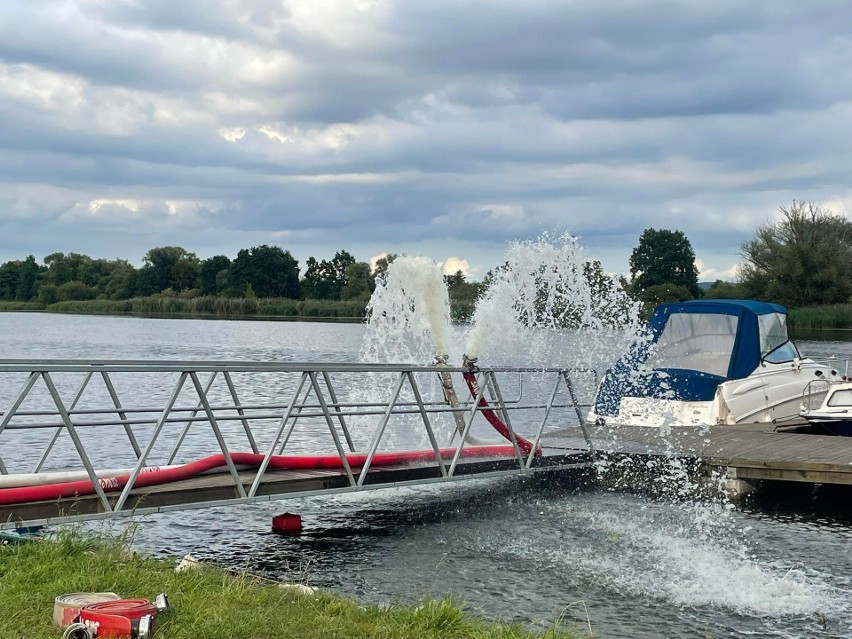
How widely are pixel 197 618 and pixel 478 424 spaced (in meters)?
18.4

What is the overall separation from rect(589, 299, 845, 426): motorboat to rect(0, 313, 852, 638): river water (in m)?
1.92

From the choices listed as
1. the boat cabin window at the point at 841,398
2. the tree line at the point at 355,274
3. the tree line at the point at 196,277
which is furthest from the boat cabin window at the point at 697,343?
the tree line at the point at 196,277

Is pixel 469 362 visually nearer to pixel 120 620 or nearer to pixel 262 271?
pixel 120 620

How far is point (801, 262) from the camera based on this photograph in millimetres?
72312

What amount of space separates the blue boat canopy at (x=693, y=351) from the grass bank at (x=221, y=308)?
59601 millimetres

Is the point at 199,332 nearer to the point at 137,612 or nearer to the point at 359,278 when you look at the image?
the point at 359,278

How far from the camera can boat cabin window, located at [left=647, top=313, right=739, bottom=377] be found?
17.1 meters

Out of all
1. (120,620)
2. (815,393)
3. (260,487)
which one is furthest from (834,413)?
(120,620)

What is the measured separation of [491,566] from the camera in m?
10.3

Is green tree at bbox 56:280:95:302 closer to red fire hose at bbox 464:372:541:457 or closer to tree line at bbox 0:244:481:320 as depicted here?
tree line at bbox 0:244:481:320

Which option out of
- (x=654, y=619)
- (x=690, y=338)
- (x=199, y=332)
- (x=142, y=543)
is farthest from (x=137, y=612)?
(x=199, y=332)

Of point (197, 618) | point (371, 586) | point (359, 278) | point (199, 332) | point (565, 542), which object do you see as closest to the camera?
point (197, 618)

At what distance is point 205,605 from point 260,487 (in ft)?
12.4

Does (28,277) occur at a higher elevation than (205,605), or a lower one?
higher
